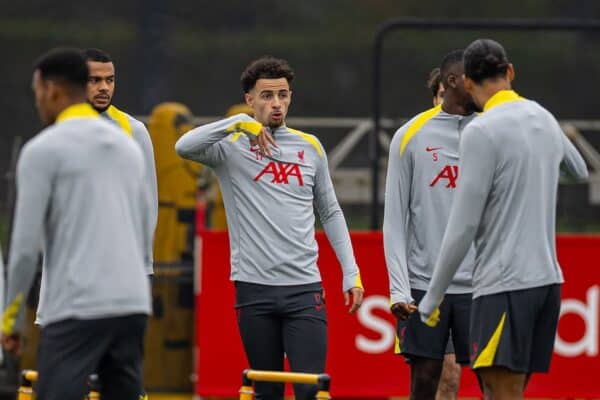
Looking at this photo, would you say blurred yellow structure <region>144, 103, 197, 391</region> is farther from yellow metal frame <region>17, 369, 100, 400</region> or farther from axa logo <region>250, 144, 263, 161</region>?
yellow metal frame <region>17, 369, 100, 400</region>

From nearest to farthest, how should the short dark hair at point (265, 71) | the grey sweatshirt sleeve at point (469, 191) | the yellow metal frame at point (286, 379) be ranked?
the grey sweatshirt sleeve at point (469, 191)
the yellow metal frame at point (286, 379)
the short dark hair at point (265, 71)

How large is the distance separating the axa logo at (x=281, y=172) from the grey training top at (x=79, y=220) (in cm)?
177

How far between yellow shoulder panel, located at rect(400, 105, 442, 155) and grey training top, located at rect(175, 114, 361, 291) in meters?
0.45

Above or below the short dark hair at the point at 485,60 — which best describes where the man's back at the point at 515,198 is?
below

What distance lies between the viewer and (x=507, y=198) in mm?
7324

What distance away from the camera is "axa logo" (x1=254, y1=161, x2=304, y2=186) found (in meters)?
8.46

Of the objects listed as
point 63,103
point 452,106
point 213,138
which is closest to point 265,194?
point 213,138

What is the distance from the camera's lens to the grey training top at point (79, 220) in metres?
6.54

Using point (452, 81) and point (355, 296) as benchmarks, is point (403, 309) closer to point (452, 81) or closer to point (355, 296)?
point (355, 296)

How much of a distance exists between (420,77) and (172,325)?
574 inches

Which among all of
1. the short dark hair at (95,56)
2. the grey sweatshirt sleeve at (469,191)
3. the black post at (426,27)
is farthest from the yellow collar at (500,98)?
the black post at (426,27)

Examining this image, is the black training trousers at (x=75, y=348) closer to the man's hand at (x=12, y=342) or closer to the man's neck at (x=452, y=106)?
the man's hand at (x=12, y=342)

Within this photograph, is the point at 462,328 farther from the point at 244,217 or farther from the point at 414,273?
the point at 244,217

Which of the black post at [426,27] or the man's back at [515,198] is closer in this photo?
the man's back at [515,198]
